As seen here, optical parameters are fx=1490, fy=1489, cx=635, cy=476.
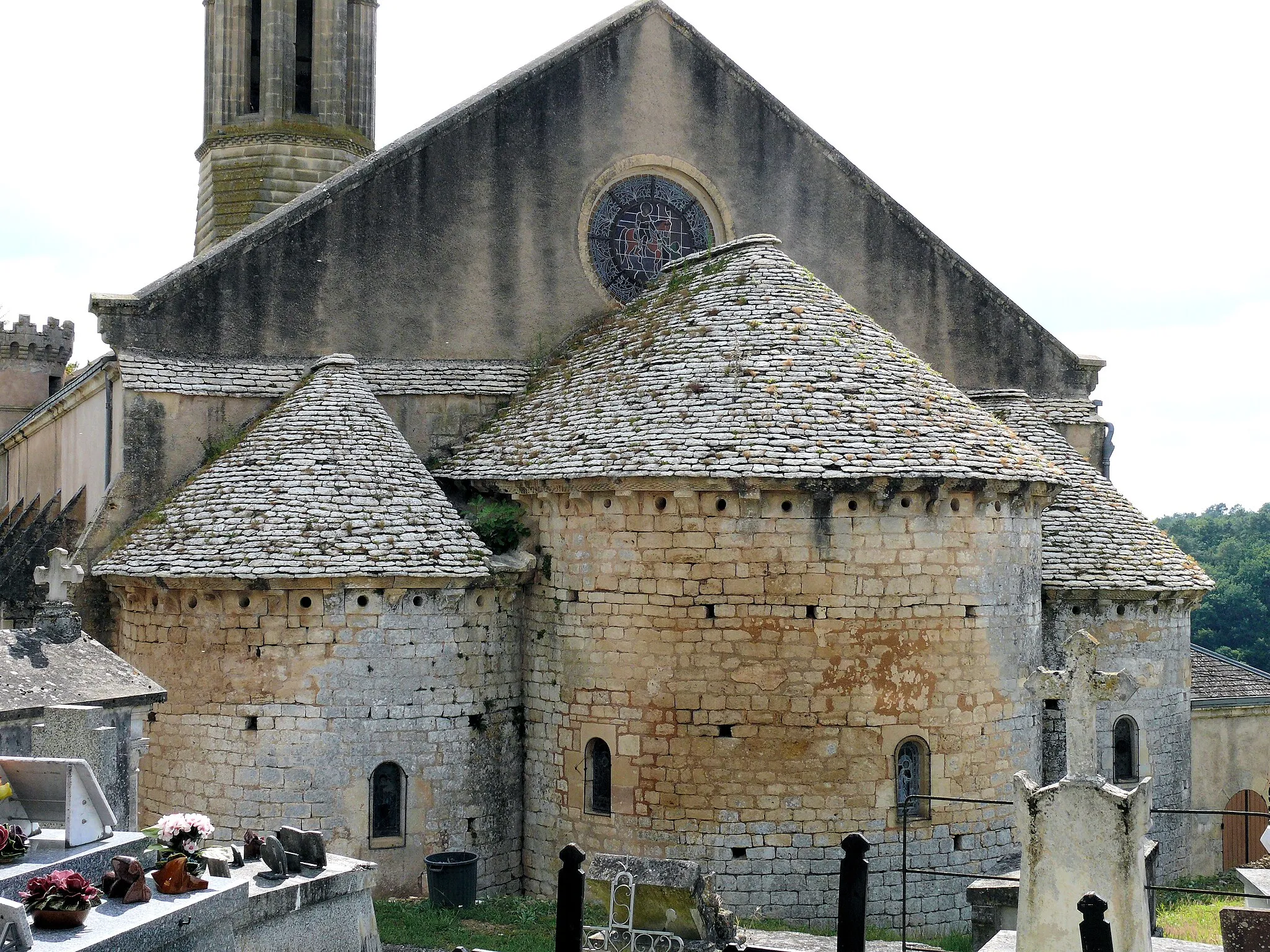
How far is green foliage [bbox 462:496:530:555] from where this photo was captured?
15648mm

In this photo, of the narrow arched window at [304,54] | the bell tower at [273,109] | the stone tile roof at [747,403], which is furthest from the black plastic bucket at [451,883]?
the narrow arched window at [304,54]

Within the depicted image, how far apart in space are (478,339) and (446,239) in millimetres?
1230

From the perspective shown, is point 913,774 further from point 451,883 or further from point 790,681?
point 451,883

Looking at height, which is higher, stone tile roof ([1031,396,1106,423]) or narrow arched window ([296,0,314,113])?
narrow arched window ([296,0,314,113])

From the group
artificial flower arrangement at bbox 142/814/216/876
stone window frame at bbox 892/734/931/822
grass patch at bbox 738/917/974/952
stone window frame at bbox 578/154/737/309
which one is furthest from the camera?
stone window frame at bbox 578/154/737/309

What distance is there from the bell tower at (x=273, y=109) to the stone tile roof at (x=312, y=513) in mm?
9651

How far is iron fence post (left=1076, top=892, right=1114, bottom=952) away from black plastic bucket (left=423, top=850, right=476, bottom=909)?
312 inches

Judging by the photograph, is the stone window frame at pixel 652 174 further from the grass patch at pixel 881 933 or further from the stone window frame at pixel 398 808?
the grass patch at pixel 881 933

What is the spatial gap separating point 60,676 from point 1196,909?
12047 mm

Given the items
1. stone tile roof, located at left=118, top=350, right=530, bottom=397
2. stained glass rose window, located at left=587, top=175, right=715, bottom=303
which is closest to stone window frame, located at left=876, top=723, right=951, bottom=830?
stone tile roof, located at left=118, top=350, right=530, bottom=397

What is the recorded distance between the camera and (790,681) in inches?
560

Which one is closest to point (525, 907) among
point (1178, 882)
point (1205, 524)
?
point (1178, 882)

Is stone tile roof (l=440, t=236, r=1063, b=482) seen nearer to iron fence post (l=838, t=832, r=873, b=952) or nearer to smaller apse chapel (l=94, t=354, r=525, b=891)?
smaller apse chapel (l=94, t=354, r=525, b=891)

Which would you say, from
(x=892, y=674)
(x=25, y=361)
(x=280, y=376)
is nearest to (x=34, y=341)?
(x=25, y=361)
